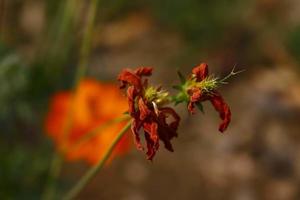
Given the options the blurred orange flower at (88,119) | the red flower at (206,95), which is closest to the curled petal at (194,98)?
the red flower at (206,95)

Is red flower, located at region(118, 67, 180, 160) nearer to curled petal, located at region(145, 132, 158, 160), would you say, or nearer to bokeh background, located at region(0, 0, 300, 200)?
curled petal, located at region(145, 132, 158, 160)

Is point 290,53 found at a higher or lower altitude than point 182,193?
higher

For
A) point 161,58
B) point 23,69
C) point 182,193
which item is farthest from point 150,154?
point 161,58

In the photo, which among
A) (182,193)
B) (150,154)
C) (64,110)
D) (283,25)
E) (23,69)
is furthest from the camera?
(283,25)

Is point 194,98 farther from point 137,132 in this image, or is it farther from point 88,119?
point 88,119

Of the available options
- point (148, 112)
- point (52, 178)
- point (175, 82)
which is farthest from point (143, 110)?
point (175, 82)

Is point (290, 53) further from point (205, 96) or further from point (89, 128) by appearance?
point (205, 96)
